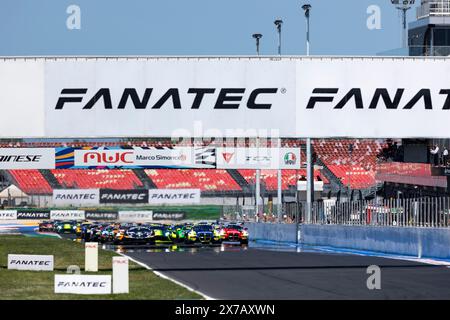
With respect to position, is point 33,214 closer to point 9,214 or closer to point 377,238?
point 9,214

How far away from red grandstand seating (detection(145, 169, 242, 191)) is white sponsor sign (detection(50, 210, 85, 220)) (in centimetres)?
1324

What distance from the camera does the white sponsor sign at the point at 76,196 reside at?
96.0 m

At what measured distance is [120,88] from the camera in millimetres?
33812

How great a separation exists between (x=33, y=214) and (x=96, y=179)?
14.7 m

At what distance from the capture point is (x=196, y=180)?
10850 centimetres

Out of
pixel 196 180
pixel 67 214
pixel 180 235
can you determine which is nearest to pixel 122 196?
pixel 67 214

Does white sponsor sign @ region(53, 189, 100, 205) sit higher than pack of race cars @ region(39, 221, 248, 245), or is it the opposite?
white sponsor sign @ region(53, 189, 100, 205)

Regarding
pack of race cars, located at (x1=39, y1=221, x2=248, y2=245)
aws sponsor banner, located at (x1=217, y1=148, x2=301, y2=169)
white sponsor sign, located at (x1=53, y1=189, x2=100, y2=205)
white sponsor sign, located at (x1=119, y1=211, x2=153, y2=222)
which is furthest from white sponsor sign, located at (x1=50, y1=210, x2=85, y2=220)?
aws sponsor banner, located at (x1=217, y1=148, x2=301, y2=169)

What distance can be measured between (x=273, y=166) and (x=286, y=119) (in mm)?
3059

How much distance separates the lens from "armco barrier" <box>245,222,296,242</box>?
52.2m

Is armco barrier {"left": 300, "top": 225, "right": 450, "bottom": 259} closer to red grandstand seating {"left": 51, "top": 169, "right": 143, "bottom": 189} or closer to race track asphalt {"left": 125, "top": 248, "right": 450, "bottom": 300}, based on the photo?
race track asphalt {"left": 125, "top": 248, "right": 450, "bottom": 300}
